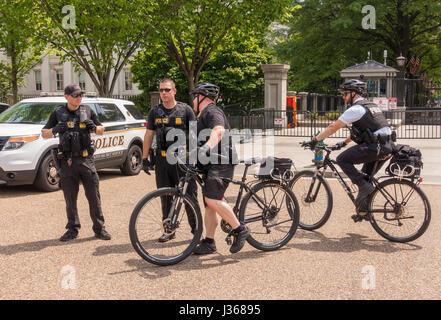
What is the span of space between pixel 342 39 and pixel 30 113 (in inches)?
1099

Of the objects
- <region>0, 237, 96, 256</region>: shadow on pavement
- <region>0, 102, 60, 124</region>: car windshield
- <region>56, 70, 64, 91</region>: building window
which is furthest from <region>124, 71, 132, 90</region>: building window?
<region>0, 237, 96, 256</region>: shadow on pavement

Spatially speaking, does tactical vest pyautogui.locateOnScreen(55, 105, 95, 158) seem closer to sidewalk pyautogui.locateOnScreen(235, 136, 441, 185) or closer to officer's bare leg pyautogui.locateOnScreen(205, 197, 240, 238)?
officer's bare leg pyautogui.locateOnScreen(205, 197, 240, 238)

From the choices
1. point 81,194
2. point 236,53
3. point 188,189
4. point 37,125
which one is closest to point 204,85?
point 188,189

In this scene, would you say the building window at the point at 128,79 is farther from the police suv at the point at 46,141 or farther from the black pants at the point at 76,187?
the black pants at the point at 76,187

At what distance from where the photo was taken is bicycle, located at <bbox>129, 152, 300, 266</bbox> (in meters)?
5.05

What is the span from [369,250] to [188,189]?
210 centimetres

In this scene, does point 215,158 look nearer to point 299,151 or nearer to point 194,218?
point 194,218

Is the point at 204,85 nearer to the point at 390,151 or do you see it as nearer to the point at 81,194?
the point at 390,151

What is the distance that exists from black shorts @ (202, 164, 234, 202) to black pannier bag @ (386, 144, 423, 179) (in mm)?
1956

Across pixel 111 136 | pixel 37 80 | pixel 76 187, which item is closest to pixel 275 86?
pixel 111 136

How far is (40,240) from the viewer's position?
6.07 m

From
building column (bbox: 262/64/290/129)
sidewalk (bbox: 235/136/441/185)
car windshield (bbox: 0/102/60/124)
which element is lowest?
sidewalk (bbox: 235/136/441/185)
